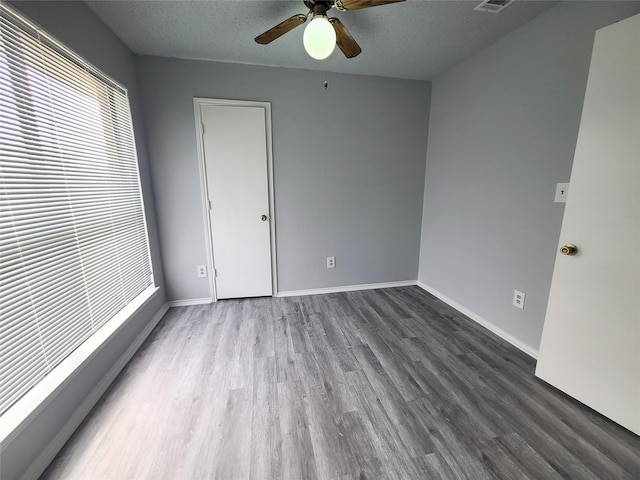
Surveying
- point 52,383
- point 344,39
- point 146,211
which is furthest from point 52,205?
point 344,39

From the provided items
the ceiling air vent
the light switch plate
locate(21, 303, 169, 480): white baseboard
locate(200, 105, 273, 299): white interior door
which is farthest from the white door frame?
the light switch plate

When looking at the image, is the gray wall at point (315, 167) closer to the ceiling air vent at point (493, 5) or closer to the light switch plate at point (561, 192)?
the ceiling air vent at point (493, 5)

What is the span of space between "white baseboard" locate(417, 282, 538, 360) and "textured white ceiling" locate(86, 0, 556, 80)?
235cm

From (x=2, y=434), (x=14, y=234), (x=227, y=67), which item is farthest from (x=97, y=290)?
(x=227, y=67)

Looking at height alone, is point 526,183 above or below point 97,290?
above

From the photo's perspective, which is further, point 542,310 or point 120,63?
point 120,63

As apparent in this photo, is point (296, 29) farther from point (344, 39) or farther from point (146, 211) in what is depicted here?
point (146, 211)

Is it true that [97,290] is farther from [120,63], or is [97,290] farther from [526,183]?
[526,183]

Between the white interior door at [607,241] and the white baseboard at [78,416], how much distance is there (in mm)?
2803

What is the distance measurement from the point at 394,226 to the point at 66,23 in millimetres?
3065

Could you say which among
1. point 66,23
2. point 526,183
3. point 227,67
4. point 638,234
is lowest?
point 638,234

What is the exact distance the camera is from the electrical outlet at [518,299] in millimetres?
2025

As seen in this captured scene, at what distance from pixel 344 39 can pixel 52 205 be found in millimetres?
1907

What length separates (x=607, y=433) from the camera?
1355mm
